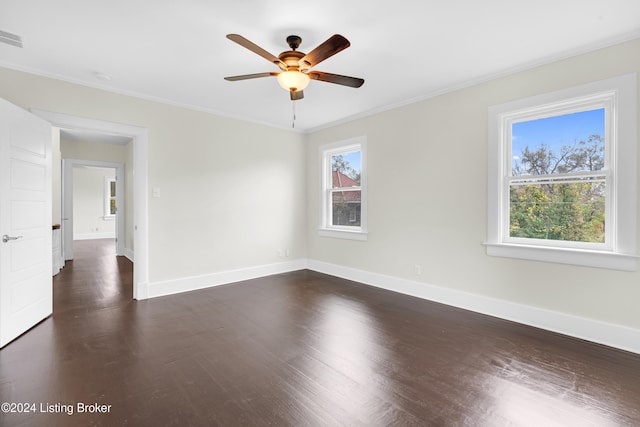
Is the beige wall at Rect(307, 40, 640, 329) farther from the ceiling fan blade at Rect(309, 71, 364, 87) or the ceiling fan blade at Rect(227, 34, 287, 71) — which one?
the ceiling fan blade at Rect(227, 34, 287, 71)

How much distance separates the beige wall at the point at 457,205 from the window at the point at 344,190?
18 centimetres

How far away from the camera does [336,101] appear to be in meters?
4.13

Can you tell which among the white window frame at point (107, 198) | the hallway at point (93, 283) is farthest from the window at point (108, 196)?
the hallway at point (93, 283)

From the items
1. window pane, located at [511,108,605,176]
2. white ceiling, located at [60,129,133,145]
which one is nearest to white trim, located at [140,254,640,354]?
window pane, located at [511,108,605,176]

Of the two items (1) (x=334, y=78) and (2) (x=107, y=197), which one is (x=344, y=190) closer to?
(1) (x=334, y=78)

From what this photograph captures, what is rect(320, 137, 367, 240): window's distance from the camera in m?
4.82

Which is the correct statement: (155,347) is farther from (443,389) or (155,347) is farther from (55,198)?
(55,198)

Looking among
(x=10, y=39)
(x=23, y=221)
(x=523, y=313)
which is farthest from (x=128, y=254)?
(x=523, y=313)

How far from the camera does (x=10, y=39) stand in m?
2.55

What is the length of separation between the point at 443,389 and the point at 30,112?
460 cm

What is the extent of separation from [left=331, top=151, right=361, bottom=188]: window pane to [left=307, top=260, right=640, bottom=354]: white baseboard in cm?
157

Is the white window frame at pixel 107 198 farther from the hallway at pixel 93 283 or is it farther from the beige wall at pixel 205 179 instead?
the beige wall at pixel 205 179

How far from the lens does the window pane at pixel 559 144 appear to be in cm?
277

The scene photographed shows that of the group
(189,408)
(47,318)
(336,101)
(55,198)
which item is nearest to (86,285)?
(47,318)
